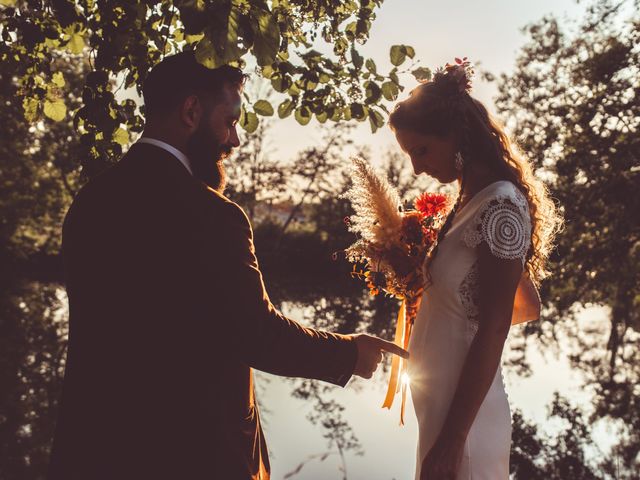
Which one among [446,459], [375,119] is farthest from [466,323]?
[375,119]

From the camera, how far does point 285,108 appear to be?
12.1ft

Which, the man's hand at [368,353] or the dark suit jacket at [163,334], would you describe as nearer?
the dark suit jacket at [163,334]

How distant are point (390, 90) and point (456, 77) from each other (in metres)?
0.93

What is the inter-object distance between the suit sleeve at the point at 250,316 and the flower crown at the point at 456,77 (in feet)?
4.04

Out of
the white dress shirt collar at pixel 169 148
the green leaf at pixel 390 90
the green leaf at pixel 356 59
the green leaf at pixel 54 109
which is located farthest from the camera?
the green leaf at pixel 54 109

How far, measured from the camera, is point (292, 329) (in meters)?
2.03

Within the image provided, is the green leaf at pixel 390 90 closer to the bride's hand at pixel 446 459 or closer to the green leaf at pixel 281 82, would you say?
the green leaf at pixel 281 82

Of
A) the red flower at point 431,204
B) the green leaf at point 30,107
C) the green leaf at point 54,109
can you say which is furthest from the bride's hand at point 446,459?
the green leaf at point 30,107

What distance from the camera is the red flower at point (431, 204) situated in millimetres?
2800

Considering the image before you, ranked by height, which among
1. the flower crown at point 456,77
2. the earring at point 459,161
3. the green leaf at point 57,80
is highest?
the green leaf at point 57,80

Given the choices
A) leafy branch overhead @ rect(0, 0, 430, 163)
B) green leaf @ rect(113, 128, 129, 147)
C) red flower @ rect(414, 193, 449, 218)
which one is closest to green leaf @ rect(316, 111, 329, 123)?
leafy branch overhead @ rect(0, 0, 430, 163)

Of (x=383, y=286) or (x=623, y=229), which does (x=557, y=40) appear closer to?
(x=623, y=229)

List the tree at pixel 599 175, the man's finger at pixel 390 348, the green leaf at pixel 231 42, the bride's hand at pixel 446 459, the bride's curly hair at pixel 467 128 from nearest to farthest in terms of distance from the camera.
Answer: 1. the green leaf at pixel 231 42
2. the bride's hand at pixel 446 459
3. the man's finger at pixel 390 348
4. the bride's curly hair at pixel 467 128
5. the tree at pixel 599 175

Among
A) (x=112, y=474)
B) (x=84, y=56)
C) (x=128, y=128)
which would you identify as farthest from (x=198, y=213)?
(x=84, y=56)
